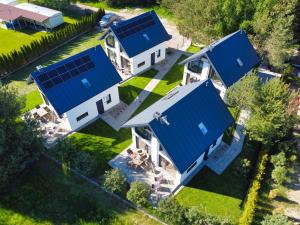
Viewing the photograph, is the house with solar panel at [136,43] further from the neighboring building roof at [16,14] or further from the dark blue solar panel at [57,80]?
the neighboring building roof at [16,14]

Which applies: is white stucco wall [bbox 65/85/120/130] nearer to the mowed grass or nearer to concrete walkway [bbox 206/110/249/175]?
the mowed grass

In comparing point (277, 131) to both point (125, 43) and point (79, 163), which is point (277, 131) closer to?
point (79, 163)

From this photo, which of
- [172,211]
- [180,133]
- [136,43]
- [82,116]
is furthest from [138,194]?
[136,43]

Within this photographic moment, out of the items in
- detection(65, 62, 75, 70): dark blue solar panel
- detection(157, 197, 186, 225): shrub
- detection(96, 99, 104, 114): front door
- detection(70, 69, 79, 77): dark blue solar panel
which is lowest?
detection(157, 197, 186, 225): shrub

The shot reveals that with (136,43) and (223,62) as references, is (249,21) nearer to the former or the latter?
(223,62)

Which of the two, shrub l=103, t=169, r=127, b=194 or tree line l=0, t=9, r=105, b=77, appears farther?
tree line l=0, t=9, r=105, b=77

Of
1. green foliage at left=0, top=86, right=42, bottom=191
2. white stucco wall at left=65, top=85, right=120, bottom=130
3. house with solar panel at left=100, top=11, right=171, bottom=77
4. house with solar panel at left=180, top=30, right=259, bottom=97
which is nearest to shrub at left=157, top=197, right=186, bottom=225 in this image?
green foliage at left=0, top=86, right=42, bottom=191
